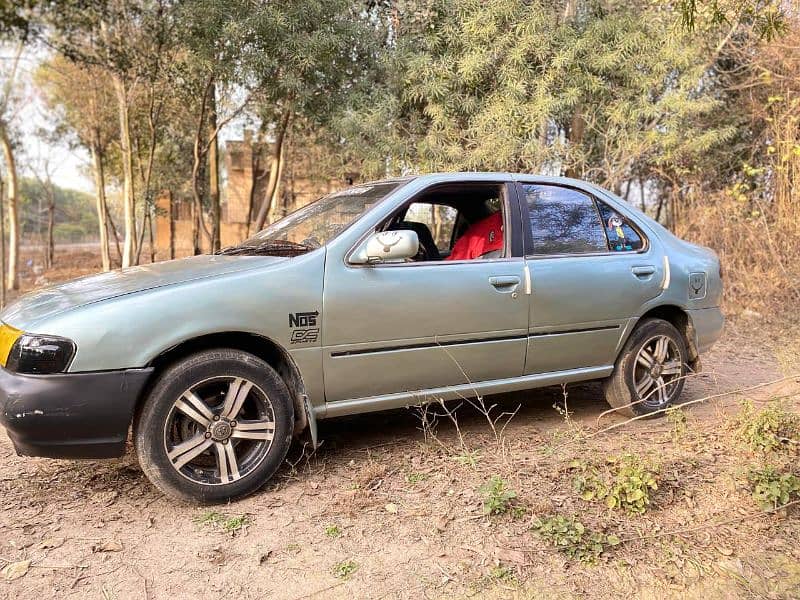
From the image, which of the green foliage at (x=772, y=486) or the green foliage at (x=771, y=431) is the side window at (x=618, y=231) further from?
the green foliage at (x=772, y=486)

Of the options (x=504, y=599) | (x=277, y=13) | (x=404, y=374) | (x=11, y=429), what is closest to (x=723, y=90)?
(x=277, y=13)

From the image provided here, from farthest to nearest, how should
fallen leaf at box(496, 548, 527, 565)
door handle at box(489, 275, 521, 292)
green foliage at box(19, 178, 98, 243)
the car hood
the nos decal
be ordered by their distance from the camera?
1. green foliage at box(19, 178, 98, 243)
2. door handle at box(489, 275, 521, 292)
3. the nos decal
4. the car hood
5. fallen leaf at box(496, 548, 527, 565)

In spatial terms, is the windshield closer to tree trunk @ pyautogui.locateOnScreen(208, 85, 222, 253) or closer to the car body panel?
the car body panel

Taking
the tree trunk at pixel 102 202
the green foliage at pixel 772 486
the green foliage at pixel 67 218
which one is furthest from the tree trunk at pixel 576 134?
the green foliage at pixel 67 218

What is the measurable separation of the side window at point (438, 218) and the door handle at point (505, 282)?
1106 millimetres

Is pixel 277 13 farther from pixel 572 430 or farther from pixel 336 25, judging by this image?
pixel 572 430

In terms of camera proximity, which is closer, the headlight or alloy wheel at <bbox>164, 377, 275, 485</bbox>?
the headlight

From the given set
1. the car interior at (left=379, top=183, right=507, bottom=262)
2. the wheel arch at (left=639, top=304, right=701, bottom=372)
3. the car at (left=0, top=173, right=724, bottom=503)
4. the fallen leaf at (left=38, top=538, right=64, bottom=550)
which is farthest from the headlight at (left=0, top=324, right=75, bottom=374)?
the wheel arch at (left=639, top=304, right=701, bottom=372)

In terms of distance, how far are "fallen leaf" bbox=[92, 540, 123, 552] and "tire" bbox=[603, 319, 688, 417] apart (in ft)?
10.5

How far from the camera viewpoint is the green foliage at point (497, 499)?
2.90 metres

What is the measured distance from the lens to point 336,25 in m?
8.77

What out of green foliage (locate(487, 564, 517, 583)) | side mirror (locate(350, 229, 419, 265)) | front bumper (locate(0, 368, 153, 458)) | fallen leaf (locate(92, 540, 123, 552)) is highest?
side mirror (locate(350, 229, 419, 265))

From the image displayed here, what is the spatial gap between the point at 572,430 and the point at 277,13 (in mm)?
6598

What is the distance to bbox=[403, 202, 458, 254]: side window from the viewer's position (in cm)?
486
